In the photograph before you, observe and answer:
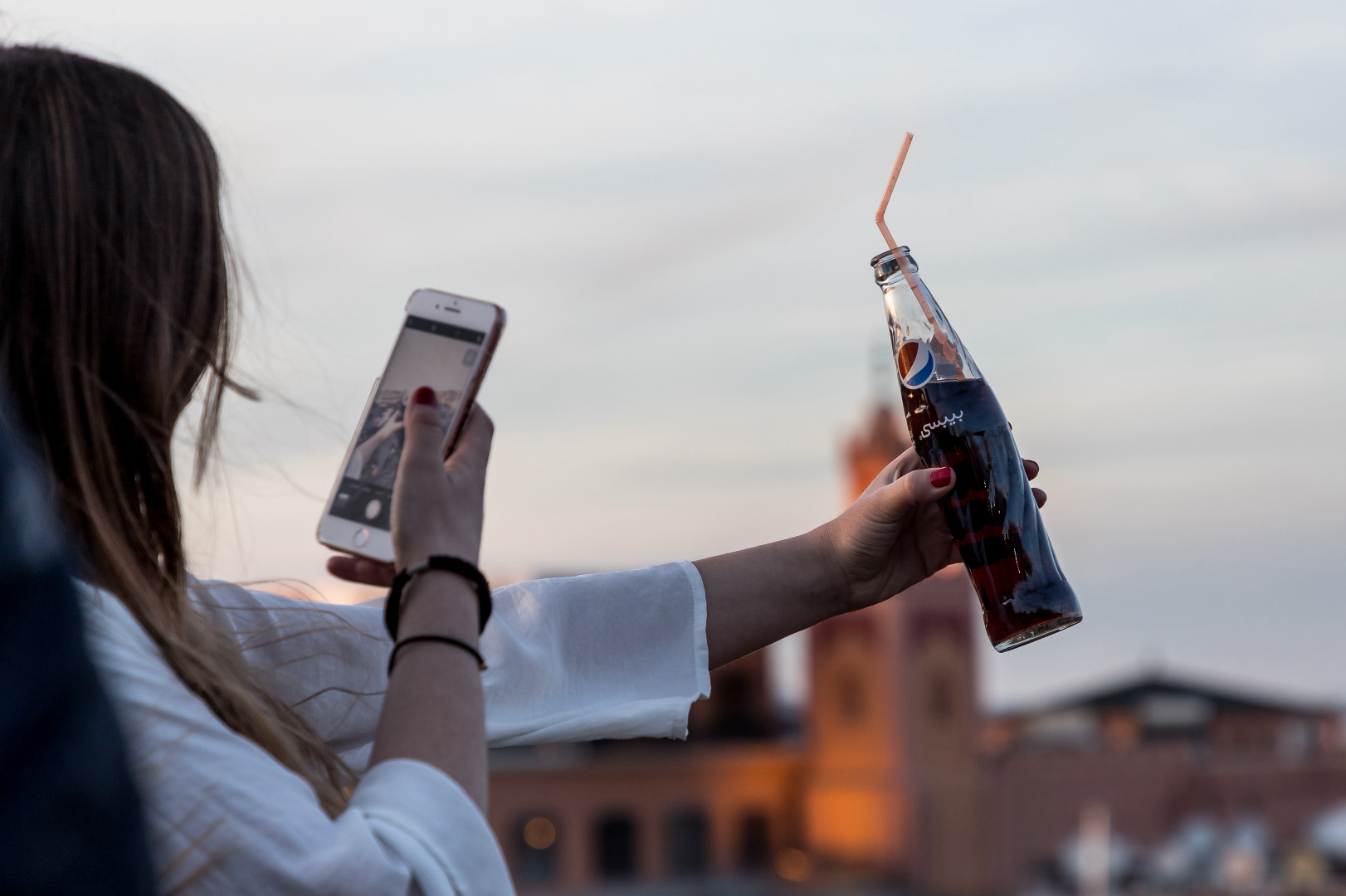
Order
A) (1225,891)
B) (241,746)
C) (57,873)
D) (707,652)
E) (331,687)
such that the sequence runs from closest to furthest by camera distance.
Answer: (57,873), (241,746), (331,687), (707,652), (1225,891)

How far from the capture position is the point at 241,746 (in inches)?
30.1

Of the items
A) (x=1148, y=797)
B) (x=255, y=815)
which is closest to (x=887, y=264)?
(x=255, y=815)

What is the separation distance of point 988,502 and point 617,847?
25.5m

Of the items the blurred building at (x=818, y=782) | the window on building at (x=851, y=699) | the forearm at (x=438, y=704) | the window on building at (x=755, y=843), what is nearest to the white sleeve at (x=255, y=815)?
the forearm at (x=438, y=704)

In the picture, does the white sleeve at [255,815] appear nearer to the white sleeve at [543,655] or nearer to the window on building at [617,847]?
the white sleeve at [543,655]

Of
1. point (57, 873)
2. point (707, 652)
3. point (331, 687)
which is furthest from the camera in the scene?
point (707, 652)

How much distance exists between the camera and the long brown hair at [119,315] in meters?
0.83

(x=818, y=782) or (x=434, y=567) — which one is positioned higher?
(x=434, y=567)

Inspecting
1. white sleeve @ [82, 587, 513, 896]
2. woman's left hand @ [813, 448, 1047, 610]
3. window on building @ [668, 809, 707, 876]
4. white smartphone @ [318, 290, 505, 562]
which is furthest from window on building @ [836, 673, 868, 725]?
white sleeve @ [82, 587, 513, 896]

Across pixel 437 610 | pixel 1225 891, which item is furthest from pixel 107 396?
pixel 1225 891

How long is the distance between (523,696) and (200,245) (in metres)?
0.62

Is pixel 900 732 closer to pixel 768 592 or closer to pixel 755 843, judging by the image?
pixel 755 843

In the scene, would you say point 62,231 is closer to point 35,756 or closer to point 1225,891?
point 35,756

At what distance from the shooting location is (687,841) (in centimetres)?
2636
